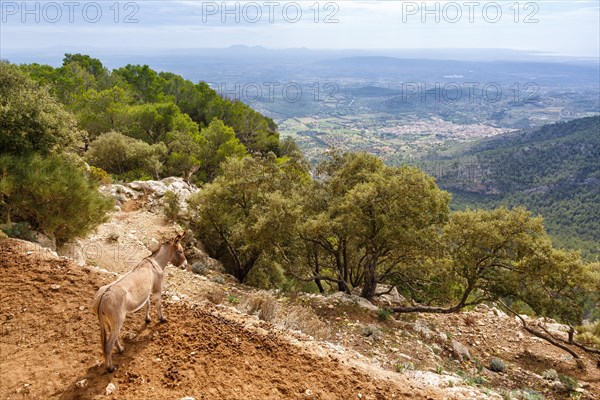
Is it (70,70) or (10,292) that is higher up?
(70,70)

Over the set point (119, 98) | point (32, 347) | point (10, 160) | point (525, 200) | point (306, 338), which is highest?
point (119, 98)

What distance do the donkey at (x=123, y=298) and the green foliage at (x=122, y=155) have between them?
26143mm

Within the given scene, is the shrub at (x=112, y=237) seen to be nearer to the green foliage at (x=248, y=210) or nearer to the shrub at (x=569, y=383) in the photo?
the green foliage at (x=248, y=210)

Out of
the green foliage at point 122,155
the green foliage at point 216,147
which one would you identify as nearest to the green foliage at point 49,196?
the green foliage at point 122,155

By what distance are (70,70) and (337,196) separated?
43.0 meters

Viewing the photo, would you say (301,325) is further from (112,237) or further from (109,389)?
(112,237)

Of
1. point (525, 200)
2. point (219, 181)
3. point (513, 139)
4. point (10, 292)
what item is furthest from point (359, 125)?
point (10, 292)

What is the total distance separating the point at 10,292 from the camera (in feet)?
23.7

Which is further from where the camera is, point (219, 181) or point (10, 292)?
point (219, 181)

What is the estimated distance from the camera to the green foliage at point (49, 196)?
10039 mm

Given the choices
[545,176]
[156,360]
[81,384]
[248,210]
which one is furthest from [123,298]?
[545,176]

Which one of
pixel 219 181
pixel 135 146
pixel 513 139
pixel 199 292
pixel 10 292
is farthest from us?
pixel 513 139

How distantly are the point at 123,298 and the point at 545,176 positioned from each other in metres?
108

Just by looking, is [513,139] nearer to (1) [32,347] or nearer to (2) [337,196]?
(2) [337,196]
